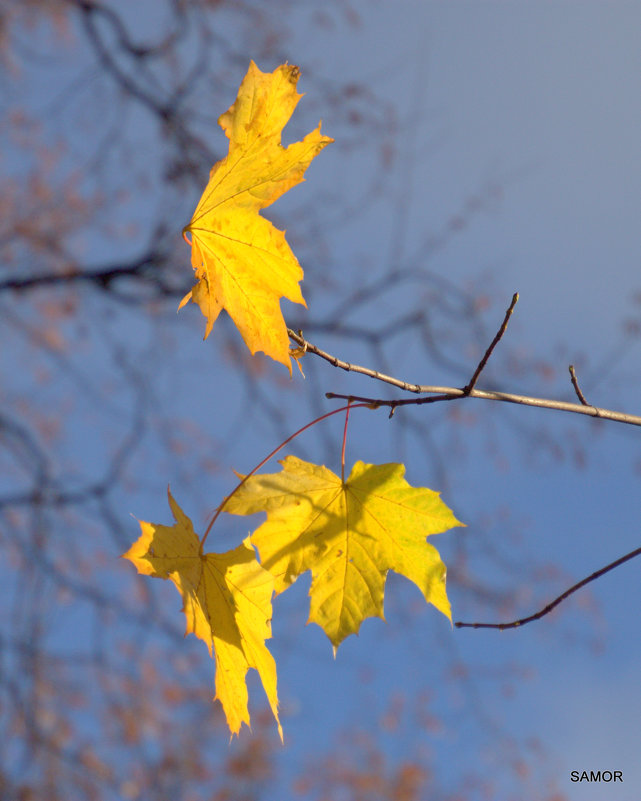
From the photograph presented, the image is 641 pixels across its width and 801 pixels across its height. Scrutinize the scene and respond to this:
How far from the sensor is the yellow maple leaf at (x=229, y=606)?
1251 millimetres

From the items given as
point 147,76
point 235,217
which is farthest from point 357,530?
point 147,76

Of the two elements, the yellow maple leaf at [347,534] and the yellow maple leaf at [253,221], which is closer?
the yellow maple leaf at [253,221]

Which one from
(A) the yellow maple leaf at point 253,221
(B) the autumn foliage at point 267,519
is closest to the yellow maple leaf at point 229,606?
(B) the autumn foliage at point 267,519

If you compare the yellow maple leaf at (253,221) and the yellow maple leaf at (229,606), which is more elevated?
the yellow maple leaf at (253,221)

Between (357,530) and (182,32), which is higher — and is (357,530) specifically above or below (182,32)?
below

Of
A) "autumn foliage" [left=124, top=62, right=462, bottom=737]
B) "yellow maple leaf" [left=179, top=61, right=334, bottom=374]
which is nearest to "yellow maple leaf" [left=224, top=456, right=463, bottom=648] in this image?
"autumn foliage" [left=124, top=62, right=462, bottom=737]

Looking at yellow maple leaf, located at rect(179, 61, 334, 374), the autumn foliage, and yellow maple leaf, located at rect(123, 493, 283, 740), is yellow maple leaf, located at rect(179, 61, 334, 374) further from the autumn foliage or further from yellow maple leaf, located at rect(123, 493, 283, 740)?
yellow maple leaf, located at rect(123, 493, 283, 740)

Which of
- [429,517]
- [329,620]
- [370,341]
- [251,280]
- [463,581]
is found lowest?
[329,620]

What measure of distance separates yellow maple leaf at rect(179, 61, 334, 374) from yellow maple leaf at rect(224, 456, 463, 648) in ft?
1.00

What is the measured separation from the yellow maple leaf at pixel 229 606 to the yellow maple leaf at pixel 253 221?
A: 1.25 ft

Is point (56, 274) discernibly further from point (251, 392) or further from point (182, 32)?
point (182, 32)

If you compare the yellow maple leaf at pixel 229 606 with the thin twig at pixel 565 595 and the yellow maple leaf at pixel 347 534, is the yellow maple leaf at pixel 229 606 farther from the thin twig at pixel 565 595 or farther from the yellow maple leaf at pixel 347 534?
the thin twig at pixel 565 595

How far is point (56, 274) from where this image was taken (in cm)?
542

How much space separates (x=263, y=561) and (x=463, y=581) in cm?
488
